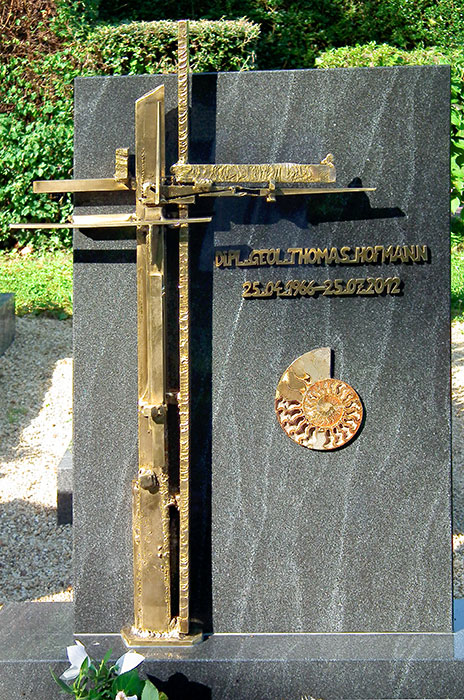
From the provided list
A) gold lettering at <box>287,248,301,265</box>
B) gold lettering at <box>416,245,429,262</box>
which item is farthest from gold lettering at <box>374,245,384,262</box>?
gold lettering at <box>287,248,301,265</box>

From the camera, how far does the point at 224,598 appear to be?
2979 millimetres

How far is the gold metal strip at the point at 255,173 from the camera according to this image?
270 cm

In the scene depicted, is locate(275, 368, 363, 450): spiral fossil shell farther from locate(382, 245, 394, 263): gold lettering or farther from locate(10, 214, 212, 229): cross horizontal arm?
locate(10, 214, 212, 229): cross horizontal arm

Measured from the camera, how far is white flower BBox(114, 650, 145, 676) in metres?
2.63

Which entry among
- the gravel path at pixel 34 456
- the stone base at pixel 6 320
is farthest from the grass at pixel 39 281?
Answer: the stone base at pixel 6 320

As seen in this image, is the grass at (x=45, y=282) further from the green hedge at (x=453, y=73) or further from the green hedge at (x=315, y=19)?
the green hedge at (x=315, y=19)

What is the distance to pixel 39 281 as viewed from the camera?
363 inches

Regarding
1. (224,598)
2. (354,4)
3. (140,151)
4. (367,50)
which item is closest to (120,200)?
(140,151)

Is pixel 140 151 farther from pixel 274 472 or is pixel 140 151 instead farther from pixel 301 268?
pixel 274 472

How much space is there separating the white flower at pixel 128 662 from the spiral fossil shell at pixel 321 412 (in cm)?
88

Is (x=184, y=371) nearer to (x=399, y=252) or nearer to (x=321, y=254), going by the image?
(x=321, y=254)

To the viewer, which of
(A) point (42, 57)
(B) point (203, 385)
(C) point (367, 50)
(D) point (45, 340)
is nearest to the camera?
(B) point (203, 385)

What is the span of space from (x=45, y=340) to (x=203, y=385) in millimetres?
5359

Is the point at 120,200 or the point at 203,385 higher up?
the point at 120,200
